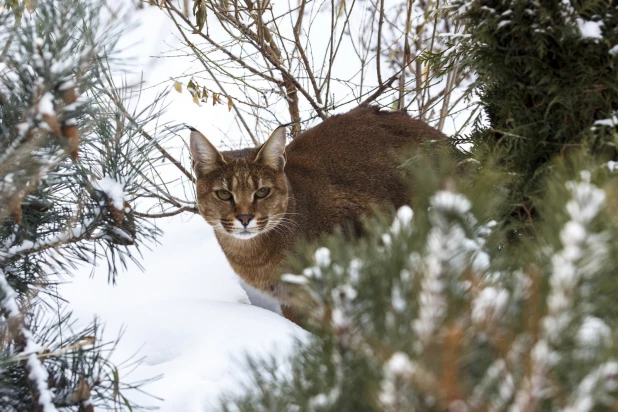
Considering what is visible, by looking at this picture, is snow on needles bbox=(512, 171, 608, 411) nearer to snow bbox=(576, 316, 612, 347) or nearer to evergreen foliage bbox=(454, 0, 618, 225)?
snow bbox=(576, 316, 612, 347)

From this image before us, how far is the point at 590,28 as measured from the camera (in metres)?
1.74

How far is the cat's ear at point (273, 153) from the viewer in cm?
326

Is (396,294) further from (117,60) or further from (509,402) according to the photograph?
(117,60)

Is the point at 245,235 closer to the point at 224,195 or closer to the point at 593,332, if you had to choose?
the point at 224,195

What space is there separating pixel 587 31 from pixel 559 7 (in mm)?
97

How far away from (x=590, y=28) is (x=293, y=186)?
6.52 ft

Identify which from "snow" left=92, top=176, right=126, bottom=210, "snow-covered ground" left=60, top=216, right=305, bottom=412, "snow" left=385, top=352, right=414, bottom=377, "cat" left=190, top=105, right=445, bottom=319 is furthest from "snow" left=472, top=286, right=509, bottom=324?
"cat" left=190, top=105, right=445, bottom=319

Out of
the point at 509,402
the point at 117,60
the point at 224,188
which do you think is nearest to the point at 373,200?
the point at 224,188

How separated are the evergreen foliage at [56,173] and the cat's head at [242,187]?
1.21m

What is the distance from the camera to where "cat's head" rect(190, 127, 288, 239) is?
324cm

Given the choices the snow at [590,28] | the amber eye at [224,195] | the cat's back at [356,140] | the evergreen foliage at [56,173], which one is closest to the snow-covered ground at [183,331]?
the evergreen foliage at [56,173]

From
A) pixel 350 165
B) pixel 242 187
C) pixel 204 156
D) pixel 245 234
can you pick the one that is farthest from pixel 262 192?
pixel 350 165

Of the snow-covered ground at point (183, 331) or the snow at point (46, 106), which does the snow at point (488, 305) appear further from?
the snow at point (46, 106)

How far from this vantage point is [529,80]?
1.92 metres
